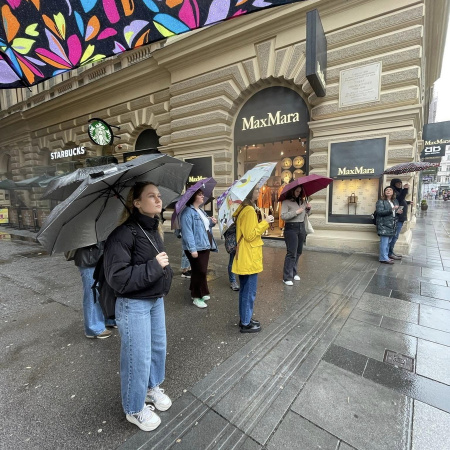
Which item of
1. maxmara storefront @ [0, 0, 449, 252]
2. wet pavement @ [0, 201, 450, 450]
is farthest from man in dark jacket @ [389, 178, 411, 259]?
wet pavement @ [0, 201, 450, 450]

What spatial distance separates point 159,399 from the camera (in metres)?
2.05

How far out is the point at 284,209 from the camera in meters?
4.99

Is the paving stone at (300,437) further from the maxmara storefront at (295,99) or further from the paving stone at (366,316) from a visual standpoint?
the maxmara storefront at (295,99)

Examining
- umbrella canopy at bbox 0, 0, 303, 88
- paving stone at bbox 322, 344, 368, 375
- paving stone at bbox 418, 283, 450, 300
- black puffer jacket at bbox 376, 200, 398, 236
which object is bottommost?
paving stone at bbox 418, 283, 450, 300

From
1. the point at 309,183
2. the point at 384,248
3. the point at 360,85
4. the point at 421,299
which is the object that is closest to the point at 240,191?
the point at 309,183

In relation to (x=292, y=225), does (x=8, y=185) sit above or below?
above

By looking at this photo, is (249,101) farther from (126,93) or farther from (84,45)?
(84,45)

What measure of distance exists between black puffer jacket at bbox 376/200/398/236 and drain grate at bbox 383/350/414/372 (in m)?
4.11

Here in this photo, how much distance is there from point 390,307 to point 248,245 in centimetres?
272

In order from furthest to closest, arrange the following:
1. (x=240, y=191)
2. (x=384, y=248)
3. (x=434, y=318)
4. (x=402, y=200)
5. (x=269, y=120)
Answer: (x=269, y=120) < (x=402, y=200) < (x=384, y=248) < (x=434, y=318) < (x=240, y=191)

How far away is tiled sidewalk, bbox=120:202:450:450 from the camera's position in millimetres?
1831

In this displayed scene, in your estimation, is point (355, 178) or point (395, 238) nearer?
point (395, 238)

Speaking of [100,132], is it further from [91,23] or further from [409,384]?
[409,384]

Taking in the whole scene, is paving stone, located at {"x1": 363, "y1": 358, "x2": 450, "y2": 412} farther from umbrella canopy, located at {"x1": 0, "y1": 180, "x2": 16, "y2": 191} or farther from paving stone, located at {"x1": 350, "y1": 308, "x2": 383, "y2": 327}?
umbrella canopy, located at {"x1": 0, "y1": 180, "x2": 16, "y2": 191}
